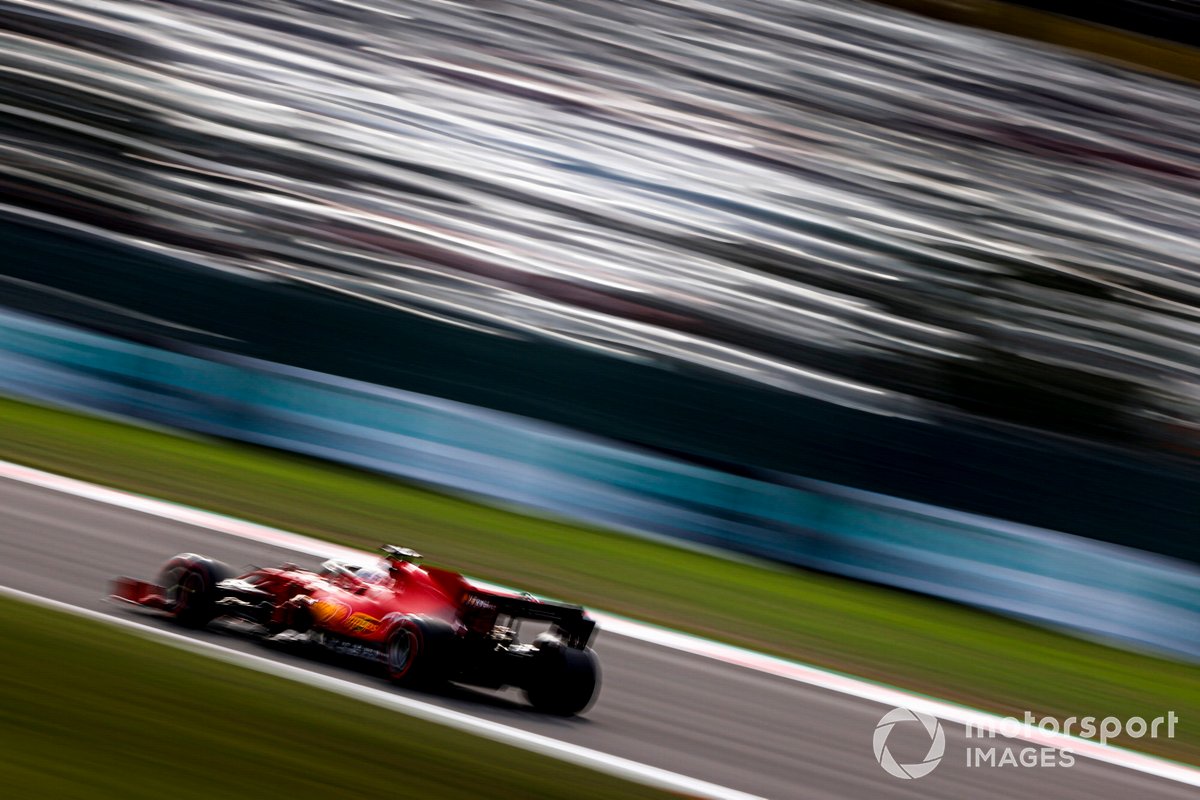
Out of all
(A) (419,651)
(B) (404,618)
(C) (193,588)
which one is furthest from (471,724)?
(C) (193,588)

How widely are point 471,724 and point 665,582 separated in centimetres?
A: 362

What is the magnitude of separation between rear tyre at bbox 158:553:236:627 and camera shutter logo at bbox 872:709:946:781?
2598 millimetres

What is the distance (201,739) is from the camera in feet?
13.9

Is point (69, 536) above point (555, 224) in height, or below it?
below

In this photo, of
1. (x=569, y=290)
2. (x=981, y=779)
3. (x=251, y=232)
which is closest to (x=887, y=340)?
(x=569, y=290)

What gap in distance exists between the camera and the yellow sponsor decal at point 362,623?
5336 millimetres

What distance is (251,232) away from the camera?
13.5 metres

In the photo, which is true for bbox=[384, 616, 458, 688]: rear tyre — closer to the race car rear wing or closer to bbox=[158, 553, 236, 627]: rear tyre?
the race car rear wing

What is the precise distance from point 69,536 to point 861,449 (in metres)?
4.90

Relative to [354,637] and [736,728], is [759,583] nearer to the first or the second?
[736,728]

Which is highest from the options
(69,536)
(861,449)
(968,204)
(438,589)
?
(968,204)
